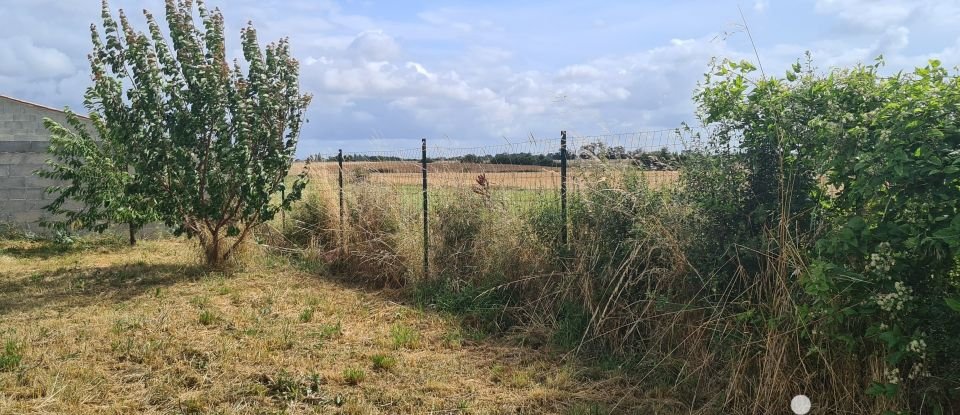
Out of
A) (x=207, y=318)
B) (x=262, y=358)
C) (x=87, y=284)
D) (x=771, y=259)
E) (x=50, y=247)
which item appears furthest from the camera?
(x=50, y=247)

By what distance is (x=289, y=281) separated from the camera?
8.18 meters

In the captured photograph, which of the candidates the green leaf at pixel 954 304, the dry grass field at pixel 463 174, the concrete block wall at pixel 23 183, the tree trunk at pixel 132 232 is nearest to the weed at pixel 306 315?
the dry grass field at pixel 463 174

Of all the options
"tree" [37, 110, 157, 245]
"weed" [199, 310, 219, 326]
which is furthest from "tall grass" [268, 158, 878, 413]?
"tree" [37, 110, 157, 245]

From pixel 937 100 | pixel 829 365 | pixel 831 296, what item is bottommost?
pixel 829 365

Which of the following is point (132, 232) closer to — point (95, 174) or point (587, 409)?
point (95, 174)

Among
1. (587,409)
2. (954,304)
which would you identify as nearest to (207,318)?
(587,409)

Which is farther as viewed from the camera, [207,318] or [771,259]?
[207,318]

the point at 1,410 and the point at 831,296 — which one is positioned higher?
the point at 831,296

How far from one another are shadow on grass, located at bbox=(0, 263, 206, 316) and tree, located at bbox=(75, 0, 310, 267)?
0.71 metres

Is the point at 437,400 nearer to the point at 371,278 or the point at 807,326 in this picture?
the point at 807,326

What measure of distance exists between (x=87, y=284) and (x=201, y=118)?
2.53m

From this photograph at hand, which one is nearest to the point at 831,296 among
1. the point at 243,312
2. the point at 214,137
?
the point at 243,312

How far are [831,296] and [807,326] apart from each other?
16.4 inches

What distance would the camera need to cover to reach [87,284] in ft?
26.7
